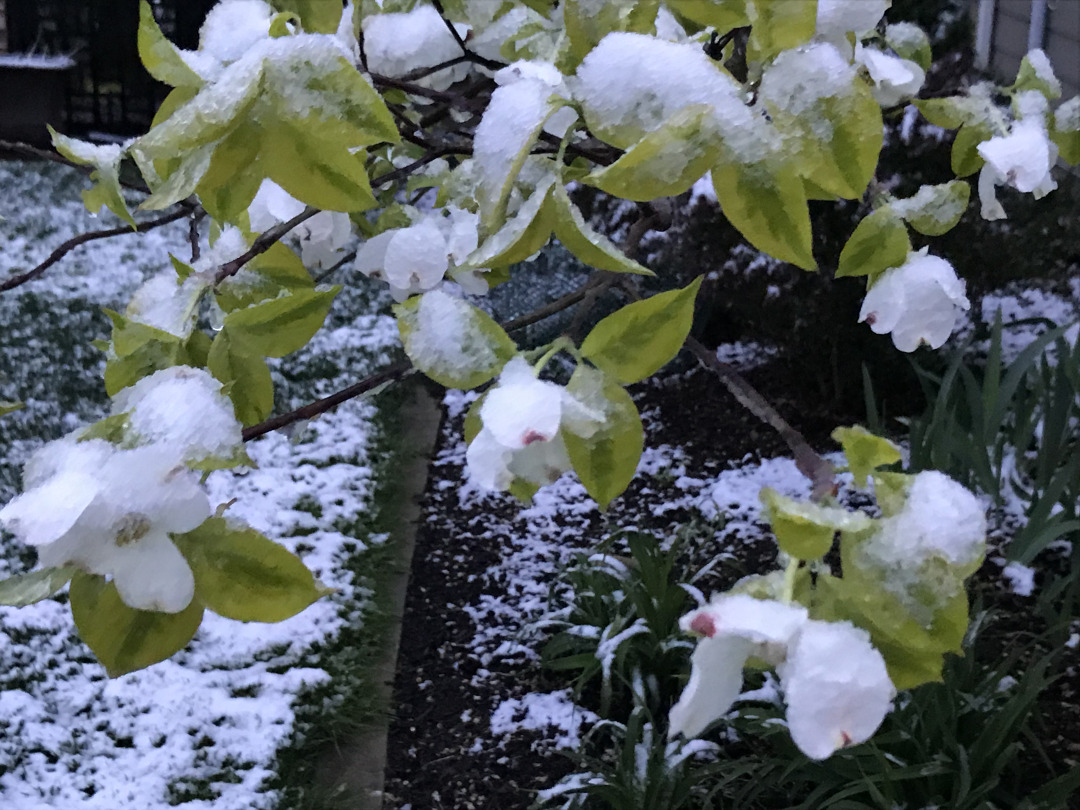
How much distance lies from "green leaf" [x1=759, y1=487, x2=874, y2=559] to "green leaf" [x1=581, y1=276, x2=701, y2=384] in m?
0.10

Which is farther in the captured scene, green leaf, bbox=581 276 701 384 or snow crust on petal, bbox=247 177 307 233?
snow crust on petal, bbox=247 177 307 233

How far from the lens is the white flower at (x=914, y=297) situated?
580 mm

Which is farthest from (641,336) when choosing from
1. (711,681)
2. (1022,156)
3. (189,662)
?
(189,662)

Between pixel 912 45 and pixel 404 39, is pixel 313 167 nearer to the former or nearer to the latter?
pixel 404 39

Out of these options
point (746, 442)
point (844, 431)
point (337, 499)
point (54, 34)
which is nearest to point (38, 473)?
point (844, 431)

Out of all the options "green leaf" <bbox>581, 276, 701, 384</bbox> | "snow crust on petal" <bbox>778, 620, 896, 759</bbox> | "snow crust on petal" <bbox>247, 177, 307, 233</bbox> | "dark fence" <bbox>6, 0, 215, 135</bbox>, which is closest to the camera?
"snow crust on petal" <bbox>778, 620, 896, 759</bbox>

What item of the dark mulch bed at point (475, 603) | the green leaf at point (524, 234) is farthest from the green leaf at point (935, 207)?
the dark mulch bed at point (475, 603)

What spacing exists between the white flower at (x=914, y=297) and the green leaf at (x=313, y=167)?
0.34 m

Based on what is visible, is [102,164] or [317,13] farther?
[102,164]

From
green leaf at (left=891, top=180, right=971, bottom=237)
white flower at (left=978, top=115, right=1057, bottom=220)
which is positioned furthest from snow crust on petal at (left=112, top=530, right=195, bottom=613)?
white flower at (left=978, top=115, right=1057, bottom=220)

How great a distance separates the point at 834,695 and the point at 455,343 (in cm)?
21

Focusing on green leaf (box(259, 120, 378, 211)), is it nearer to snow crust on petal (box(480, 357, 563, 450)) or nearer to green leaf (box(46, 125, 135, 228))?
snow crust on petal (box(480, 357, 563, 450))

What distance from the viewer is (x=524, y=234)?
0.38 meters

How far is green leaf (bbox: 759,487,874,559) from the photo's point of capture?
0.31 meters
